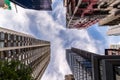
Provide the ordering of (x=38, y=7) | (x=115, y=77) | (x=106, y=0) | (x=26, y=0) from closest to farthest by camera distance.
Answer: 1. (x=115, y=77)
2. (x=106, y=0)
3. (x=26, y=0)
4. (x=38, y=7)

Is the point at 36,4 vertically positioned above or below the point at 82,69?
above

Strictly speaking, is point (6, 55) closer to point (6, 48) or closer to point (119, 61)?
point (6, 48)

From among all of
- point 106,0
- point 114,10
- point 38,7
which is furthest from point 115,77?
point 38,7

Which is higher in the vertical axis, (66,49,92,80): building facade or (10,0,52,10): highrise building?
(10,0,52,10): highrise building

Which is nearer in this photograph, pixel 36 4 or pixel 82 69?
pixel 82 69

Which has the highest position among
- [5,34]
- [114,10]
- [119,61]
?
[114,10]

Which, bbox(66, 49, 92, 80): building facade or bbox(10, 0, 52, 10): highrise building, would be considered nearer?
bbox(66, 49, 92, 80): building facade

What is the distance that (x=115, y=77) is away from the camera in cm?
2798

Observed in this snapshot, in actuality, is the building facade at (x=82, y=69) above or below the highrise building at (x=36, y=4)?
below

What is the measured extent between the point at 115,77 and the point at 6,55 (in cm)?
3165

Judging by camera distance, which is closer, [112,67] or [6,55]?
[112,67]

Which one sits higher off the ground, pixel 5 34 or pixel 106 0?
pixel 106 0

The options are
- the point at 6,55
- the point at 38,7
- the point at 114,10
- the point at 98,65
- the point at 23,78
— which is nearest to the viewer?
the point at 23,78

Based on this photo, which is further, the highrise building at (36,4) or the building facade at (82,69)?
the highrise building at (36,4)
